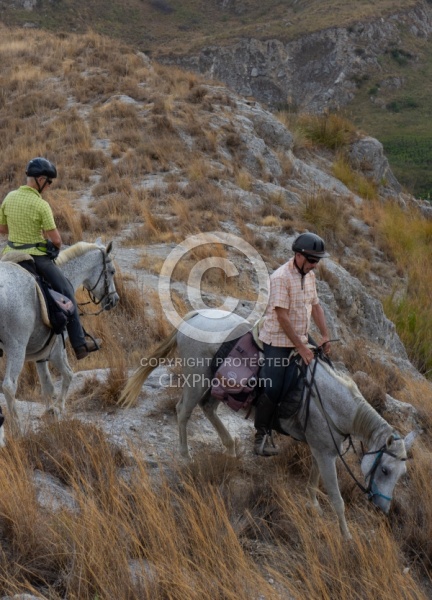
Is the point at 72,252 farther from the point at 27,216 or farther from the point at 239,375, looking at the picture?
the point at 239,375

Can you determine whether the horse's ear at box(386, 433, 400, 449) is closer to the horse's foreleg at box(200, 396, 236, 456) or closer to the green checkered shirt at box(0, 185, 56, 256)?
the horse's foreleg at box(200, 396, 236, 456)

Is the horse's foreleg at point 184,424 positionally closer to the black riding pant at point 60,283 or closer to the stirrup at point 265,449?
the stirrup at point 265,449

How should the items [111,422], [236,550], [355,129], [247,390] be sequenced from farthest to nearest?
[355,129]
[111,422]
[247,390]
[236,550]

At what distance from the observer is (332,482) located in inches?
179

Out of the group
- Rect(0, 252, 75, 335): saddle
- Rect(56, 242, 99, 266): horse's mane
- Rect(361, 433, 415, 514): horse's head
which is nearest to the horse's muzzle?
Rect(56, 242, 99, 266): horse's mane

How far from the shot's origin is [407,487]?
5.25 metres

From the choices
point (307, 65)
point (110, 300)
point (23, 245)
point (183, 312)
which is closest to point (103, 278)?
point (110, 300)

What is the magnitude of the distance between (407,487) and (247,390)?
1922 millimetres

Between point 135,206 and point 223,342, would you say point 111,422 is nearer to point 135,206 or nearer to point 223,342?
point 223,342

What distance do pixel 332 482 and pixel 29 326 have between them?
3133 millimetres

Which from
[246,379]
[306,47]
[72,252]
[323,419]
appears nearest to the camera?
[323,419]

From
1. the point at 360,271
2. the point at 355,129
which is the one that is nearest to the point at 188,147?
the point at 360,271

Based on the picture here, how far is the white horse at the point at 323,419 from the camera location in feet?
14.2

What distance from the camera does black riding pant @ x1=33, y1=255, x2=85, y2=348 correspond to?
5.62 metres
